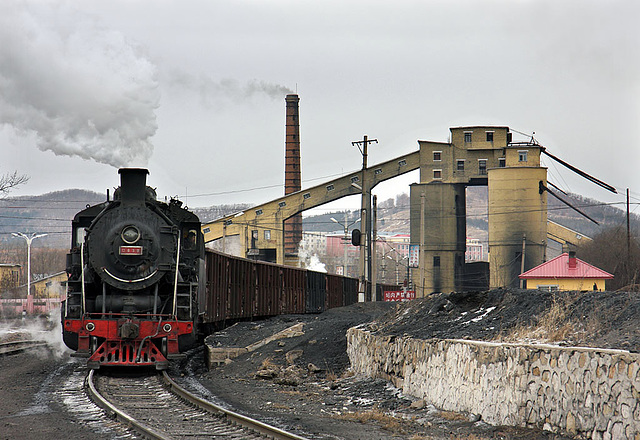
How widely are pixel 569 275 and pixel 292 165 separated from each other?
107 ft

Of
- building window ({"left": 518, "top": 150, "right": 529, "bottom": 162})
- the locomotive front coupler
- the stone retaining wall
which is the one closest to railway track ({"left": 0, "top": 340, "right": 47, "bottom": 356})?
the locomotive front coupler

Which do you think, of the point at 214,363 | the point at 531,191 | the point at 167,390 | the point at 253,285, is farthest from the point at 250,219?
the point at 167,390

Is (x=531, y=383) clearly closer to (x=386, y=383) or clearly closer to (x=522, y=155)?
(x=386, y=383)

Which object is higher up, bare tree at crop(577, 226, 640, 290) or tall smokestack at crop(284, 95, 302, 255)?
tall smokestack at crop(284, 95, 302, 255)

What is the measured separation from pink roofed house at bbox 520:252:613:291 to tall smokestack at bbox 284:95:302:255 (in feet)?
96.6

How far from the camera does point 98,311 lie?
1645 centimetres

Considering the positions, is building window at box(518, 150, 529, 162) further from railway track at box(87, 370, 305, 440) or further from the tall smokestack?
railway track at box(87, 370, 305, 440)

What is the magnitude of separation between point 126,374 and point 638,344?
11.1 m

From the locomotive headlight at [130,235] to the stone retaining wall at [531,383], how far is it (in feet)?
20.8

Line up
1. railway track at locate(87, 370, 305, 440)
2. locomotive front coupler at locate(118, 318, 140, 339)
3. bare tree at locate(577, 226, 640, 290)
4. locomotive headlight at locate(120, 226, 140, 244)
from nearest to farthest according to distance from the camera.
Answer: railway track at locate(87, 370, 305, 440)
locomotive front coupler at locate(118, 318, 140, 339)
locomotive headlight at locate(120, 226, 140, 244)
bare tree at locate(577, 226, 640, 290)

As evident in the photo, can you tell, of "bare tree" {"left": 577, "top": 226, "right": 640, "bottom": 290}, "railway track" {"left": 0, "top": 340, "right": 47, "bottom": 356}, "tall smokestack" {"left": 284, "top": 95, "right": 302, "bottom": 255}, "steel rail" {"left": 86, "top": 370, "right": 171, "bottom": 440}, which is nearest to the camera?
"steel rail" {"left": 86, "top": 370, "right": 171, "bottom": 440}

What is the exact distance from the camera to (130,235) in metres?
16.1

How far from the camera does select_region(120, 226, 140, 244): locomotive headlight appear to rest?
1611 cm

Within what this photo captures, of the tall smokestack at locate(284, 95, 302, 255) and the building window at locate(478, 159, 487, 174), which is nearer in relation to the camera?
the building window at locate(478, 159, 487, 174)
